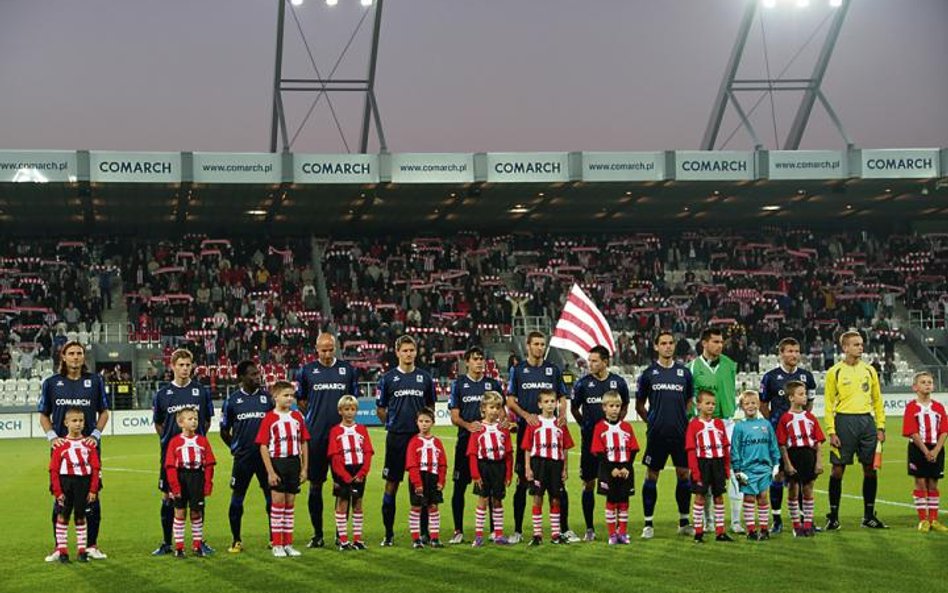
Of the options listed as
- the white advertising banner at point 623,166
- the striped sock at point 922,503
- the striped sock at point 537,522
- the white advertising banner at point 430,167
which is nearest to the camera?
the striped sock at point 537,522

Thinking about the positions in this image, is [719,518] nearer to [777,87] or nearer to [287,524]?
[287,524]

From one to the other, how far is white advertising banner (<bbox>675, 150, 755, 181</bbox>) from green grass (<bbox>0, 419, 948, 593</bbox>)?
25685mm

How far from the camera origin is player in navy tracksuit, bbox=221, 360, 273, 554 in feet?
39.6

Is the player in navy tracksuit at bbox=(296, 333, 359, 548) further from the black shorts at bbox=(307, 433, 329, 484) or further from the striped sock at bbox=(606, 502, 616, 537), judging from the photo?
the striped sock at bbox=(606, 502, 616, 537)

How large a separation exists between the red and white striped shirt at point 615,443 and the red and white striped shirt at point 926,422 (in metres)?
2.95

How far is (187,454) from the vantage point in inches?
462

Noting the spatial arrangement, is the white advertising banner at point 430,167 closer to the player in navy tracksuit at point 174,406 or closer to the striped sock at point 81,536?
the player in navy tracksuit at point 174,406

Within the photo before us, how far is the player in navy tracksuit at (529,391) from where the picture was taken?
1255 cm

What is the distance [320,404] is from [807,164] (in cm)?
3050

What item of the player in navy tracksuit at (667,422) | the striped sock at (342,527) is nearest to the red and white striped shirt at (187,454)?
the striped sock at (342,527)

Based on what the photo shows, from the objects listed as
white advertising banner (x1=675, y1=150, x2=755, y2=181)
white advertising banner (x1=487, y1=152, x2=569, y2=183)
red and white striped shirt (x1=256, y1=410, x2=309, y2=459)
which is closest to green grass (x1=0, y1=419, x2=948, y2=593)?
red and white striped shirt (x1=256, y1=410, x2=309, y2=459)

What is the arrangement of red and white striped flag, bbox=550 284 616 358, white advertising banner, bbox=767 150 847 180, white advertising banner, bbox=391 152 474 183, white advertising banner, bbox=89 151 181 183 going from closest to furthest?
red and white striped flag, bbox=550 284 616 358 < white advertising banner, bbox=89 151 181 183 < white advertising banner, bbox=391 152 474 183 < white advertising banner, bbox=767 150 847 180

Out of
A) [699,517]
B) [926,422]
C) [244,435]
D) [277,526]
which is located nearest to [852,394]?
[926,422]

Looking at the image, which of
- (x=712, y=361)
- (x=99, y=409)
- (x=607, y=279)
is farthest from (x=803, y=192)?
(x=99, y=409)
